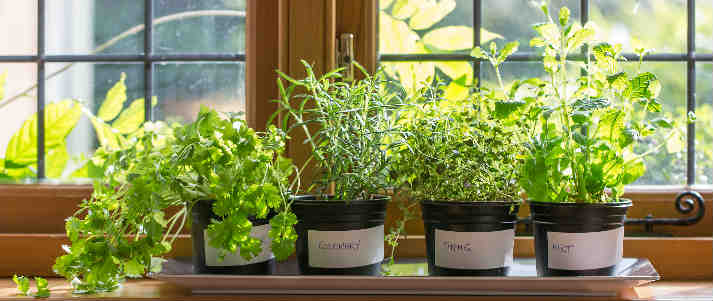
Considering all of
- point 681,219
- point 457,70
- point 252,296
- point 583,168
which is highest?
point 457,70

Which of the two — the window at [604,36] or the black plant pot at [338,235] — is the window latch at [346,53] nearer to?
the window at [604,36]

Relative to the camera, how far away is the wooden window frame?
118 cm

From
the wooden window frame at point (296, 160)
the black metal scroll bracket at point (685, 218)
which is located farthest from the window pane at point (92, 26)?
the black metal scroll bracket at point (685, 218)

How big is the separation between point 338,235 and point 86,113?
2.49 ft

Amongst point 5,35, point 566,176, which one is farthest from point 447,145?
point 5,35

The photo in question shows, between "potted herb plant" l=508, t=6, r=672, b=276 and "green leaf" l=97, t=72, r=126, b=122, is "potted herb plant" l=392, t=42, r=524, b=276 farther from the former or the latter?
"green leaf" l=97, t=72, r=126, b=122

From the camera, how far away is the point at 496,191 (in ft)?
3.34

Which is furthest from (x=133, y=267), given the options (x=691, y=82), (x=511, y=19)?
(x=691, y=82)

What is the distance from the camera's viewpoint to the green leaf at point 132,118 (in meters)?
1.36

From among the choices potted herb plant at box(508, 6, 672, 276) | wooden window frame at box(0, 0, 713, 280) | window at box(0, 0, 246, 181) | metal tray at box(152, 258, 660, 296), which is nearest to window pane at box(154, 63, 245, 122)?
window at box(0, 0, 246, 181)

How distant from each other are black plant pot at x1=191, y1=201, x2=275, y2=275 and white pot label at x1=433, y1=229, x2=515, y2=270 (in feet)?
1.03

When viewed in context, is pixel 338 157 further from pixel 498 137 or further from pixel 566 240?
pixel 566 240

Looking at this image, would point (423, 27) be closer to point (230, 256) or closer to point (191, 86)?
point (191, 86)

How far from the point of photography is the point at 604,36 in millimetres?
1335
